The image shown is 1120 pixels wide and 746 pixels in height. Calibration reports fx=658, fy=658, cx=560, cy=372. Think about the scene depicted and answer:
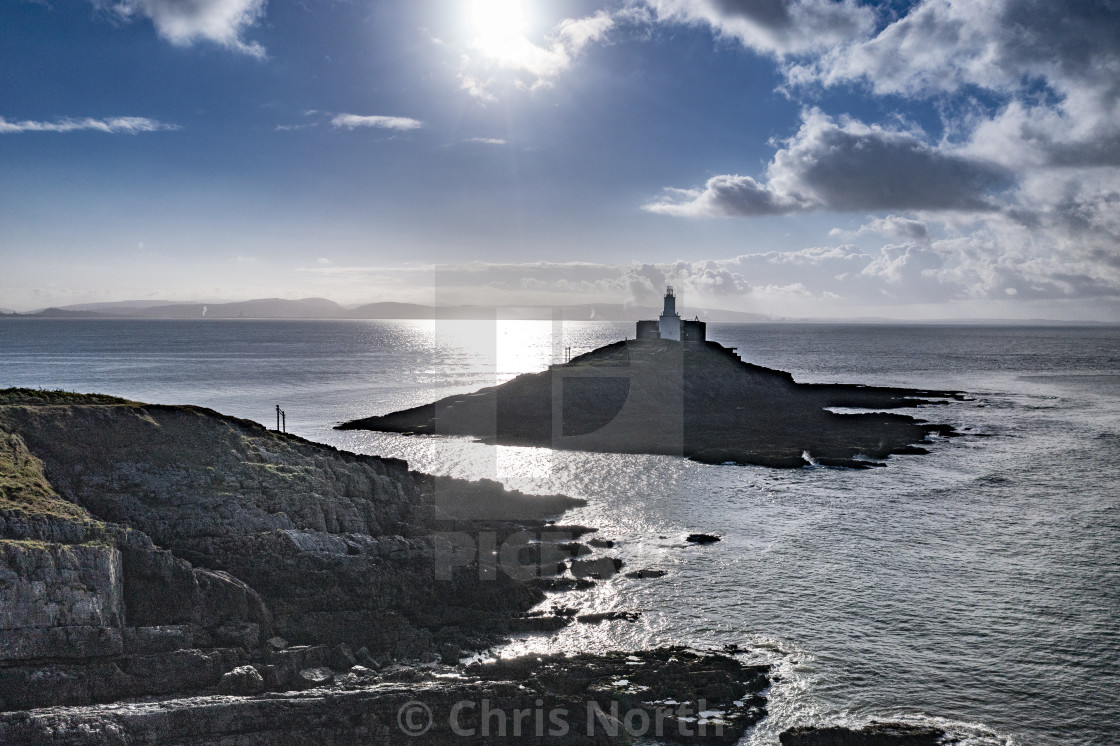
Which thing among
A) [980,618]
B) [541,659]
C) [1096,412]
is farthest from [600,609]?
[1096,412]

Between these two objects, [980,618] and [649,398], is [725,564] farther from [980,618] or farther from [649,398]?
[649,398]

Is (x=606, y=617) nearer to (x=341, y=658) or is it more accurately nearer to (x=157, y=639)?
(x=341, y=658)

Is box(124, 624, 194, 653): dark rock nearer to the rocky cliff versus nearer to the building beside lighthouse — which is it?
the rocky cliff

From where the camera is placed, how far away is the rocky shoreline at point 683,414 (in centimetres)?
5012

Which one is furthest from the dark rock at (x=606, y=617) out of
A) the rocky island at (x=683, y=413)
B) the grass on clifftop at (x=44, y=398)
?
the rocky island at (x=683, y=413)

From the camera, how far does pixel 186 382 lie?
8731 cm

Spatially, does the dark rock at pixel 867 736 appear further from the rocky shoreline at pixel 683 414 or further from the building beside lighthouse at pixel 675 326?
the building beside lighthouse at pixel 675 326

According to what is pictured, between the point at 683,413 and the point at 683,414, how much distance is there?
1.68 ft

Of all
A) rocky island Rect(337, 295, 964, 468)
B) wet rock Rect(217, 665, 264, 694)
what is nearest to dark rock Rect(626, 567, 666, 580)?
wet rock Rect(217, 665, 264, 694)

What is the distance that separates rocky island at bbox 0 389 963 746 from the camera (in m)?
13.8

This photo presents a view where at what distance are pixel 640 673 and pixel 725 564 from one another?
9634 millimetres

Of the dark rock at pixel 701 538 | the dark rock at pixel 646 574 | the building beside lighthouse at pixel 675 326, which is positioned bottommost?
the dark rock at pixel 646 574

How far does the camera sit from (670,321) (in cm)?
8719

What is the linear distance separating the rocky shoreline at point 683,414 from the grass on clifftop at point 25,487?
117 ft
